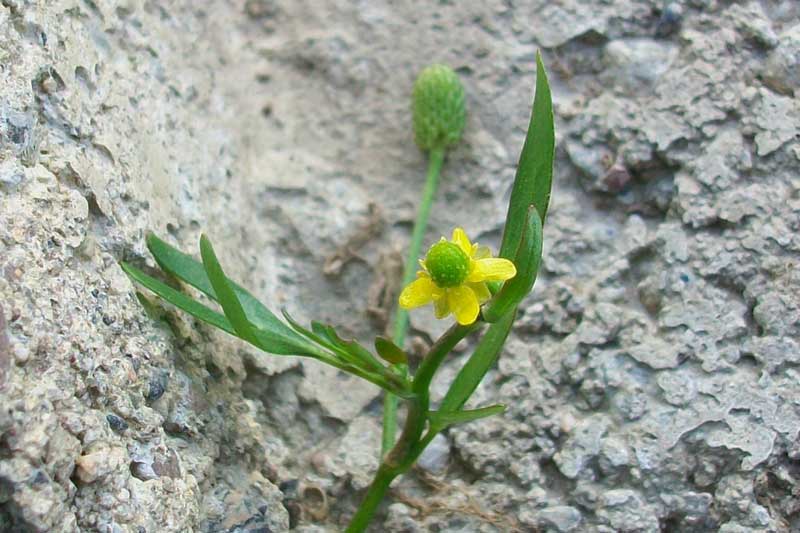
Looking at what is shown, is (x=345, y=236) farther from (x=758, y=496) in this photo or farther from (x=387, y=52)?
(x=758, y=496)

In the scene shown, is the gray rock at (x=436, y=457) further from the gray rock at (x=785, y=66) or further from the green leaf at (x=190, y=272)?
Answer: the gray rock at (x=785, y=66)

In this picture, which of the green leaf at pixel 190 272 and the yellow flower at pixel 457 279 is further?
the green leaf at pixel 190 272

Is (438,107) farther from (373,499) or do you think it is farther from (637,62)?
(373,499)

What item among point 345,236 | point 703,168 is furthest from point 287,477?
point 703,168

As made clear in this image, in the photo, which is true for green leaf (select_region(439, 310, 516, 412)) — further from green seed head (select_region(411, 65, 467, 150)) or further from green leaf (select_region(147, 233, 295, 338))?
green seed head (select_region(411, 65, 467, 150))

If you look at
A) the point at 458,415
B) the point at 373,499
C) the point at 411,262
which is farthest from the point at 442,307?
the point at 411,262

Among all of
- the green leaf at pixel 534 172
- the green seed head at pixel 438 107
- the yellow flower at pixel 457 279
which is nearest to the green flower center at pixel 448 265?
the yellow flower at pixel 457 279

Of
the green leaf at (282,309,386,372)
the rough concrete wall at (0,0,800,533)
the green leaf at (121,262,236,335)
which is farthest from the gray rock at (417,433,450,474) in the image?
the green leaf at (121,262,236,335)
